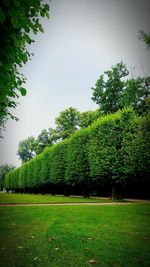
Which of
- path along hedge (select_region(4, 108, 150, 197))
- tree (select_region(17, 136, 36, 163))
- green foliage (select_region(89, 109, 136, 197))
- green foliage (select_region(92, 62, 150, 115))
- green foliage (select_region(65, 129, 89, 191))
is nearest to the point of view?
path along hedge (select_region(4, 108, 150, 197))

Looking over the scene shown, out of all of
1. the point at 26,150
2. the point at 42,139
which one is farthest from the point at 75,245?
the point at 26,150

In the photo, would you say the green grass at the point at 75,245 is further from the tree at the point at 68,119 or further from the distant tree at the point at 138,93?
the tree at the point at 68,119

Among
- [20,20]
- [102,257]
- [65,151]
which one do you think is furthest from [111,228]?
[65,151]

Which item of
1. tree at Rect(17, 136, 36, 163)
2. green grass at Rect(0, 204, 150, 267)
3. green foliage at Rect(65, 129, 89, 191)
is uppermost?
tree at Rect(17, 136, 36, 163)

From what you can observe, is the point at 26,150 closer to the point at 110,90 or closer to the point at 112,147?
the point at 110,90

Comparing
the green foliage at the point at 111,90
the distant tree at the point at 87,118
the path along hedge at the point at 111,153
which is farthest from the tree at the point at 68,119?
the path along hedge at the point at 111,153

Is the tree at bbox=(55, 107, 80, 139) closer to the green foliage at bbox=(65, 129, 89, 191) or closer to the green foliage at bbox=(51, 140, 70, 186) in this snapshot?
the green foliage at bbox=(51, 140, 70, 186)

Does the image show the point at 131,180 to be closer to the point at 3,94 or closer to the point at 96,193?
the point at 96,193

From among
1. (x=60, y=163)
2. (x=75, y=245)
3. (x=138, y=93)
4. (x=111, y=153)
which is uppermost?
(x=138, y=93)

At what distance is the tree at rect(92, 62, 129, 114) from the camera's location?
→ 46.8 metres

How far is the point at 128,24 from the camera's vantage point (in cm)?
2636

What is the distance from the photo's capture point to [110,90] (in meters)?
47.1

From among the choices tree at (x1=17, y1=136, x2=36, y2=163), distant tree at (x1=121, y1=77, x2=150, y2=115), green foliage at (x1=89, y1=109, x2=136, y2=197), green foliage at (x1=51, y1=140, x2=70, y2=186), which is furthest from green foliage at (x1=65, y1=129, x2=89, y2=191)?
tree at (x1=17, y1=136, x2=36, y2=163)

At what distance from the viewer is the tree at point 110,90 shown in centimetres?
4684
